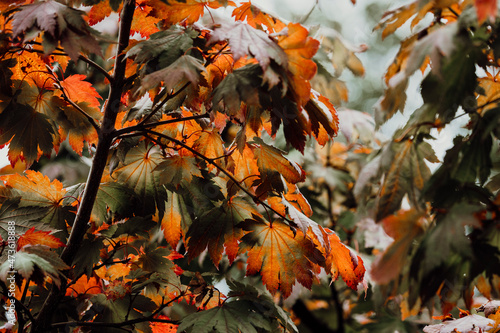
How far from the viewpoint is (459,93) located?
72cm

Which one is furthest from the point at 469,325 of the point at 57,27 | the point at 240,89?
the point at 57,27

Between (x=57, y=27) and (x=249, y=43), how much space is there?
0.40m

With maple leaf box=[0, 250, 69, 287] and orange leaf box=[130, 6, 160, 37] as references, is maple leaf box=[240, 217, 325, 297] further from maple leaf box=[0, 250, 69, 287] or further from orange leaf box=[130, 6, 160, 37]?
orange leaf box=[130, 6, 160, 37]

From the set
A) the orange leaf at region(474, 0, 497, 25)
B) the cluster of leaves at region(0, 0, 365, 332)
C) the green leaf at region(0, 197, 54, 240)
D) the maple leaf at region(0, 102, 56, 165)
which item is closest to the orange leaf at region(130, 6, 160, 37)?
the cluster of leaves at region(0, 0, 365, 332)

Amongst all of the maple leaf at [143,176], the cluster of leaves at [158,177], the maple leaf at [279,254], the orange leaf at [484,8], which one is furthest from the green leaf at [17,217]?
the orange leaf at [484,8]

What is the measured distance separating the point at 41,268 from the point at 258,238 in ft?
1.73

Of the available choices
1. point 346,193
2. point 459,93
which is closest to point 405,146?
point 459,93

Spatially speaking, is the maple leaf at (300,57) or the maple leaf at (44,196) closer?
the maple leaf at (300,57)

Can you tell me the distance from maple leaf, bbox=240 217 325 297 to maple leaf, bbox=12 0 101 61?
0.60m

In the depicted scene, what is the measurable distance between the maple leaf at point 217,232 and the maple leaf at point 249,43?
480 millimetres

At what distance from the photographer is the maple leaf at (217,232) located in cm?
111

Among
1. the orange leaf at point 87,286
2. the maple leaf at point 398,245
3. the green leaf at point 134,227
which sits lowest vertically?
the orange leaf at point 87,286

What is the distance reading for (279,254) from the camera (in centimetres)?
110

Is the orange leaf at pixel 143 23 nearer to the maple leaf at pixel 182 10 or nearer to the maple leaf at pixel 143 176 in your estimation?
the maple leaf at pixel 182 10
